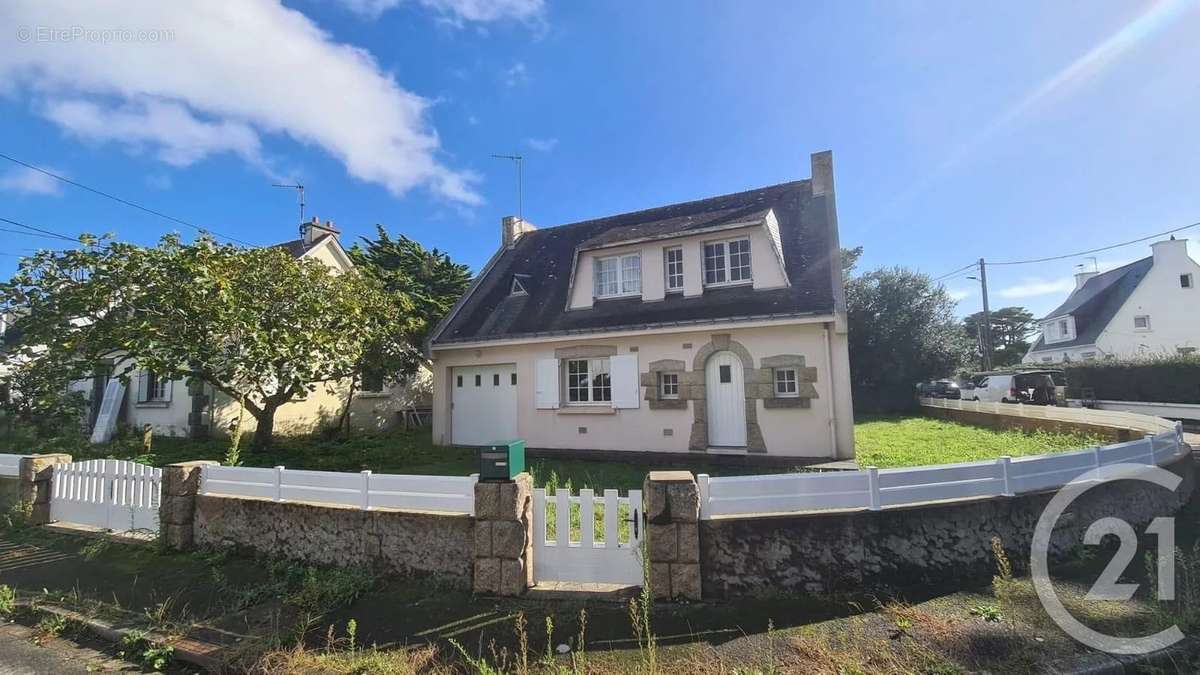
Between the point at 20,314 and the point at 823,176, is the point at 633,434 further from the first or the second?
the point at 20,314

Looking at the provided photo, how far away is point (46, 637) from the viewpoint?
4082 millimetres

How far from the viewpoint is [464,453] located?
11.3 meters

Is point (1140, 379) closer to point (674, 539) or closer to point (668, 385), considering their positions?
point (668, 385)

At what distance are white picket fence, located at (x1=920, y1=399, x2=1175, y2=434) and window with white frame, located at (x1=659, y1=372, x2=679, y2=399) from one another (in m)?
7.18

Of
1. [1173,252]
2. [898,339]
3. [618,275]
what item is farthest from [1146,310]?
[618,275]

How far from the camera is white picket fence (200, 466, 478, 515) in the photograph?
4.50 m

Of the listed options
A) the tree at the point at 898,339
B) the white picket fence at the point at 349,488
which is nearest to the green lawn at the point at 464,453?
the white picket fence at the point at 349,488

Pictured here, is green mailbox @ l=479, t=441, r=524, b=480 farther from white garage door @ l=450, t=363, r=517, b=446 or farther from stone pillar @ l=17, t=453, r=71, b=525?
white garage door @ l=450, t=363, r=517, b=446

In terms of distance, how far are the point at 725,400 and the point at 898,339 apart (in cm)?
1444

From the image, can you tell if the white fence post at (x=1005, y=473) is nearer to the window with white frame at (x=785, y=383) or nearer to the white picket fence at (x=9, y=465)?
the window with white frame at (x=785, y=383)

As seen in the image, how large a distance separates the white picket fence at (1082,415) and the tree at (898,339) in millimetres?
4036

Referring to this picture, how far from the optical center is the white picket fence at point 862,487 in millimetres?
4215

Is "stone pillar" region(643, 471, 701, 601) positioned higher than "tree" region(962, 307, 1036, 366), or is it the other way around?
"tree" region(962, 307, 1036, 366)

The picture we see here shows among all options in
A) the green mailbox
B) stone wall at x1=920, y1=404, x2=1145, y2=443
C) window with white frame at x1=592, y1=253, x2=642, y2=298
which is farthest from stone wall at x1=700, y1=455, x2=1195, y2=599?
window with white frame at x1=592, y1=253, x2=642, y2=298
